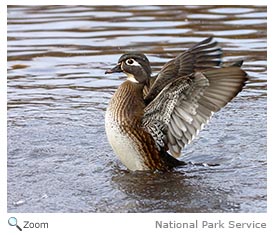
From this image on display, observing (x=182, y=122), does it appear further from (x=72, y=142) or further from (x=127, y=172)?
(x=72, y=142)

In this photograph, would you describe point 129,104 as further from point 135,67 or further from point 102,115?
point 102,115

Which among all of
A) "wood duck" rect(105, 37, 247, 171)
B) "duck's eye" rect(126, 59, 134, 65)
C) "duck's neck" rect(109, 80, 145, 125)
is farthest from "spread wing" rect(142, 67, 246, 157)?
"duck's eye" rect(126, 59, 134, 65)

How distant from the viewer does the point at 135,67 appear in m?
7.37

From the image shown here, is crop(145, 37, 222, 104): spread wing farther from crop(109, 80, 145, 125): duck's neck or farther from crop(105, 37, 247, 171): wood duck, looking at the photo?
crop(109, 80, 145, 125): duck's neck

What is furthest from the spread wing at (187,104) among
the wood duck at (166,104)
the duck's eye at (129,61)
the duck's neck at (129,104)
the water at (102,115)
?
the duck's eye at (129,61)

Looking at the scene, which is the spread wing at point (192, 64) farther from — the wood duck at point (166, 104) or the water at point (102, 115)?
the water at point (102, 115)

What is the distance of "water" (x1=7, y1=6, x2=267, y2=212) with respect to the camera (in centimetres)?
649

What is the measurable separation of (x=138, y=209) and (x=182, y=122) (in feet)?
3.55

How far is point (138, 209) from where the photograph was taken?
619 cm

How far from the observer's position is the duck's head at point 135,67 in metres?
7.34

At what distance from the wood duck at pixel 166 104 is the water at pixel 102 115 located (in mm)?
244

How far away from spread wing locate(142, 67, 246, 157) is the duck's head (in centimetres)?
43
